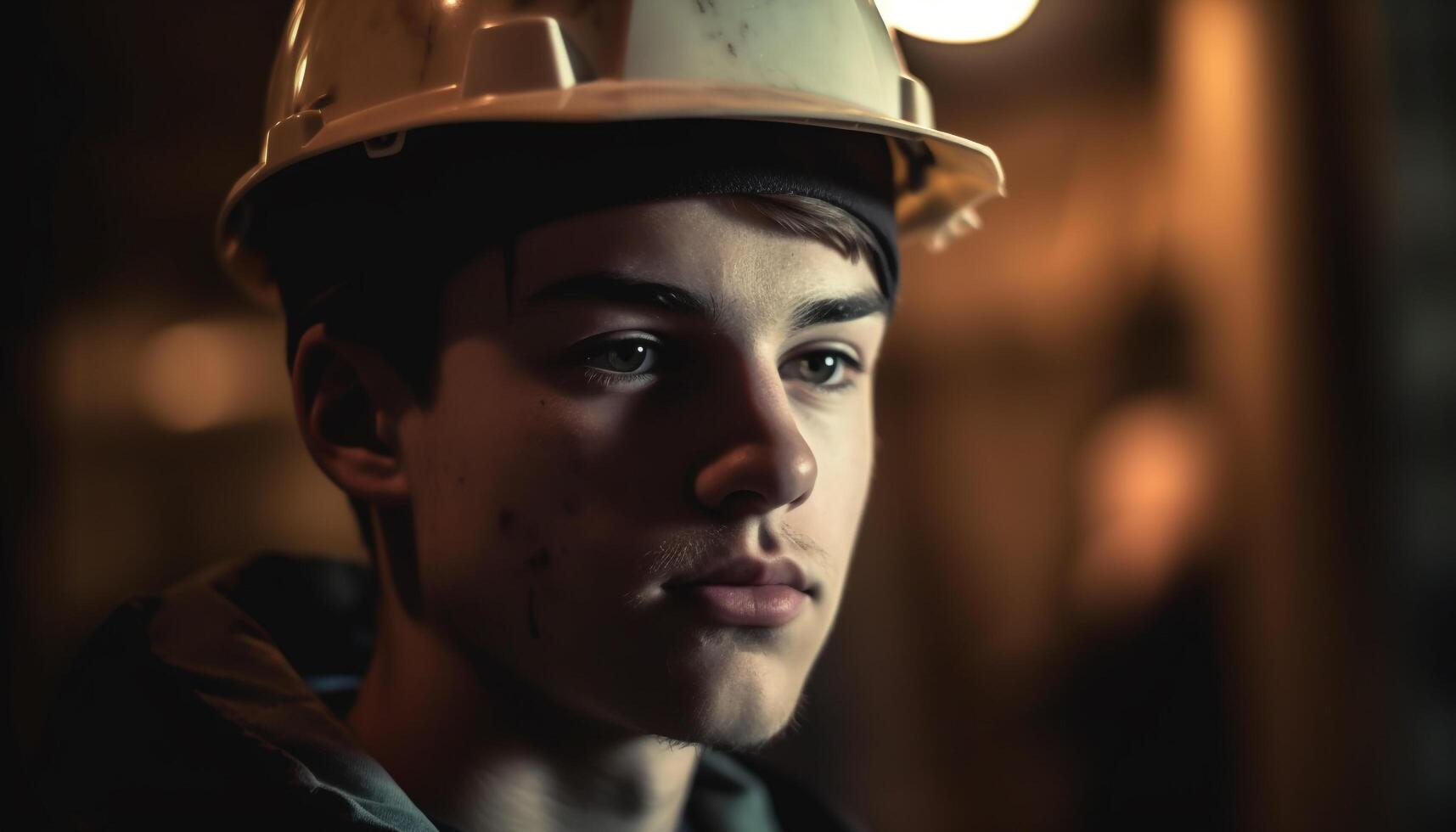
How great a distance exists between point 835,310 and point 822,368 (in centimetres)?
8

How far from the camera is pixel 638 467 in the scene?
90cm

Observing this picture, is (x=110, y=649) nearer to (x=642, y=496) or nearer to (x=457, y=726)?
(x=457, y=726)

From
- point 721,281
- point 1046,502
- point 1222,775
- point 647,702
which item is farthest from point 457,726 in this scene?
point 1046,502

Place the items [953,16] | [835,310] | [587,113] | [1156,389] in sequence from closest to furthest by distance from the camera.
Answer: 1. [587,113]
2. [835,310]
3. [953,16]
4. [1156,389]

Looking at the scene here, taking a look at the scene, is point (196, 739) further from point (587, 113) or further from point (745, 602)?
point (587, 113)

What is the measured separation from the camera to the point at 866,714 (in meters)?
3.75

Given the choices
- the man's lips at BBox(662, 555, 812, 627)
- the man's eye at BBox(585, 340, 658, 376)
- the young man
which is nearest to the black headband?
the young man

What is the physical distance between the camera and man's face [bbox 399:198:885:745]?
896 mm

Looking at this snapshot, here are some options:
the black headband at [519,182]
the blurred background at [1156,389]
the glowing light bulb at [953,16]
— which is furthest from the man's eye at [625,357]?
the blurred background at [1156,389]

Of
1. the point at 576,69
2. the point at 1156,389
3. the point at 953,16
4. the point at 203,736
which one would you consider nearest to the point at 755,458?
the point at 576,69

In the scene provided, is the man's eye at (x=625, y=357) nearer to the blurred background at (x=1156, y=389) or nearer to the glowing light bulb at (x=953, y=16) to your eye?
the glowing light bulb at (x=953, y=16)

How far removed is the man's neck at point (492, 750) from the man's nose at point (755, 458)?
282 millimetres

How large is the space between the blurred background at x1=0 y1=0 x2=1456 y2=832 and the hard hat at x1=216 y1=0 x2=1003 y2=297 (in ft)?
3.86

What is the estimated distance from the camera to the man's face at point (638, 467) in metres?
0.90
